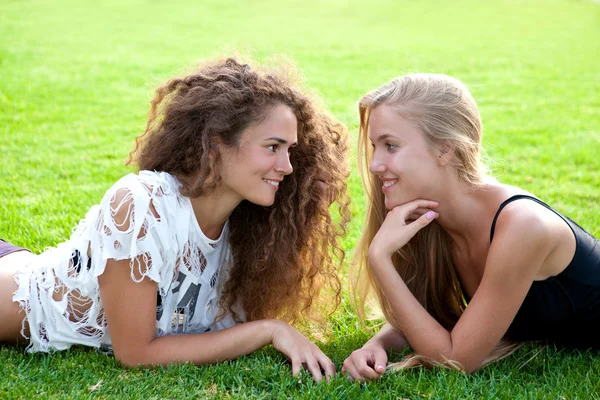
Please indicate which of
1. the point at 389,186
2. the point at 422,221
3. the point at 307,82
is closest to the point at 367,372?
the point at 422,221

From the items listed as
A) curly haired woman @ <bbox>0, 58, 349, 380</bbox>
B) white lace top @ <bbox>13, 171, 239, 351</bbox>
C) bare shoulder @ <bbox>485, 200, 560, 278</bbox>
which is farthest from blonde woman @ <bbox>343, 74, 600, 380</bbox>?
white lace top @ <bbox>13, 171, 239, 351</bbox>

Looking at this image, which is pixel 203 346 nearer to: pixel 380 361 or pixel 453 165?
pixel 380 361

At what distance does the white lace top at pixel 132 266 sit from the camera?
3.31 metres

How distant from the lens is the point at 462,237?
12.4 ft

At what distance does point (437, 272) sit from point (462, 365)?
0.71 m

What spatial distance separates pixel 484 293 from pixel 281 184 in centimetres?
123

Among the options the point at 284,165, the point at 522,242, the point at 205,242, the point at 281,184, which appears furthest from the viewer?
the point at 281,184

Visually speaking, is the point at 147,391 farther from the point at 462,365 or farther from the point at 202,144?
the point at 462,365

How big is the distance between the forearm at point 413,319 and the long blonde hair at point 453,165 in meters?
0.07

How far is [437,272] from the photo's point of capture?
13.1 ft

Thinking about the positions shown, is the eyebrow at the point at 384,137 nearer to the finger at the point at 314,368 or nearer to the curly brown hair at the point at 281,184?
the curly brown hair at the point at 281,184

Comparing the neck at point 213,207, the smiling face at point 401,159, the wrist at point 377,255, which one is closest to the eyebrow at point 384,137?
the smiling face at point 401,159

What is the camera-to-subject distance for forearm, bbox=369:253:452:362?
→ 338 cm

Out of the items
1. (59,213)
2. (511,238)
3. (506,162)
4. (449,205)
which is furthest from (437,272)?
(506,162)
